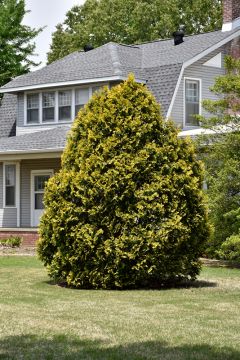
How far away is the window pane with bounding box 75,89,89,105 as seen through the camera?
27172mm

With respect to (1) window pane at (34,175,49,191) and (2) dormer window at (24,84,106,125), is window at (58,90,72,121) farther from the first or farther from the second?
(1) window pane at (34,175,49,191)

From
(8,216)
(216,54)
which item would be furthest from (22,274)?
(216,54)

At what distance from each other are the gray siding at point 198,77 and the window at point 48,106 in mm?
4906

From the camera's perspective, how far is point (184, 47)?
28688mm

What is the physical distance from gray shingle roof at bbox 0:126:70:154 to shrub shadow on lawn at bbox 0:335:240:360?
1669cm

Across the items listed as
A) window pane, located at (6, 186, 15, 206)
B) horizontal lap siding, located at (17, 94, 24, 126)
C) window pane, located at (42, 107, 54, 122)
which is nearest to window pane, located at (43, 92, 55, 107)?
window pane, located at (42, 107, 54, 122)

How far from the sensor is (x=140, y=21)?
46.7 metres

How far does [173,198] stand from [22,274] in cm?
423

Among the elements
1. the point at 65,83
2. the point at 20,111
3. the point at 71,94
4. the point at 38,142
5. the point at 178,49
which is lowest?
the point at 38,142

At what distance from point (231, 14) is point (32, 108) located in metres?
8.53

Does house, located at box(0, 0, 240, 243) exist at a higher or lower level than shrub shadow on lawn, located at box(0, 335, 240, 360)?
higher

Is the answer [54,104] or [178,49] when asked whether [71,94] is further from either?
[178,49]

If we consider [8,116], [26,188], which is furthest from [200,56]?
[8,116]

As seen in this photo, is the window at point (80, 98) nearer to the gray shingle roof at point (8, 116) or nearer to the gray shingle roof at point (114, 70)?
the gray shingle roof at point (114, 70)
